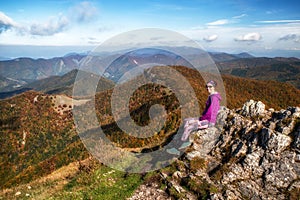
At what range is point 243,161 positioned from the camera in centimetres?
1670

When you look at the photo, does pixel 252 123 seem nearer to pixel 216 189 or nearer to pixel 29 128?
pixel 216 189

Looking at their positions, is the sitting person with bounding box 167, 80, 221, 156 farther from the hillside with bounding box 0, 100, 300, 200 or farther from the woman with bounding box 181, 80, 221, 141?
the hillside with bounding box 0, 100, 300, 200

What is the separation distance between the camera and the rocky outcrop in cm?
1492

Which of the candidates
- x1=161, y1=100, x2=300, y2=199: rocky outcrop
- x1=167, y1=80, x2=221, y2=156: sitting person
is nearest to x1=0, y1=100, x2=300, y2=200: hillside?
x1=161, y1=100, x2=300, y2=199: rocky outcrop

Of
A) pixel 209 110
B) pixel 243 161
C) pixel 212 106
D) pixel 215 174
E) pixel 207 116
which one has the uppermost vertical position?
→ pixel 212 106

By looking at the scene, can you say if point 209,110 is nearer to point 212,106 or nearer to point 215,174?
point 212,106

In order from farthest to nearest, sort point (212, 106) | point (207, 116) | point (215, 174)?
point (207, 116) → point (212, 106) → point (215, 174)

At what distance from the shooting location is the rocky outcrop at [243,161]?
587 inches

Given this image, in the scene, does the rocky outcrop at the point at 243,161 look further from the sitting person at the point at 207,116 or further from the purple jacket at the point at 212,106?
the purple jacket at the point at 212,106

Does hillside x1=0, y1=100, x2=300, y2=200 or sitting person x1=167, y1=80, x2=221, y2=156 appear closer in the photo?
hillside x1=0, y1=100, x2=300, y2=200

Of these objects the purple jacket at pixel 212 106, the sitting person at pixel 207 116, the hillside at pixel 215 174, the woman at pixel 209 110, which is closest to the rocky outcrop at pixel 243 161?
the hillside at pixel 215 174

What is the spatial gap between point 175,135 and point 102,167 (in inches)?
261

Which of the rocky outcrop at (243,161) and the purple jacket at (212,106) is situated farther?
the purple jacket at (212,106)

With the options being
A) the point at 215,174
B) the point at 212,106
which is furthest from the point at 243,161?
the point at 212,106
